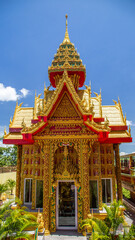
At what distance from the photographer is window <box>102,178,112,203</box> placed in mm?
10797

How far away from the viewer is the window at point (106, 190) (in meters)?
10.8

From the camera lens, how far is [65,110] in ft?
33.8

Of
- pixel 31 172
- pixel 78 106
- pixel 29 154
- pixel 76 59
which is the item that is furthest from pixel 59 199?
pixel 76 59

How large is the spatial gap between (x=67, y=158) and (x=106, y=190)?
3516 mm

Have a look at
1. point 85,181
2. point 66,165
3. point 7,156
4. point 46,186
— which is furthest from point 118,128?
point 7,156

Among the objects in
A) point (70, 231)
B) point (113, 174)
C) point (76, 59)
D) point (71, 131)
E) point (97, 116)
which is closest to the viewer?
point (70, 231)

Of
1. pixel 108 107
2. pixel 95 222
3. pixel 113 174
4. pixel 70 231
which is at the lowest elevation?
pixel 70 231

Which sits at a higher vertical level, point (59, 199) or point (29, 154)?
point (29, 154)

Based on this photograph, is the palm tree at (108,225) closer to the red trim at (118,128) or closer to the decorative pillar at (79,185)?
the decorative pillar at (79,185)

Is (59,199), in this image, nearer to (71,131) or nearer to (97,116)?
(71,131)

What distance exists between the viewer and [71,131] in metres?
9.92

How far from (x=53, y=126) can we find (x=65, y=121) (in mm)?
787

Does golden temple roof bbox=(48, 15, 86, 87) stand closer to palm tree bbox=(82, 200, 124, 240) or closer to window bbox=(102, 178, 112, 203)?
window bbox=(102, 178, 112, 203)

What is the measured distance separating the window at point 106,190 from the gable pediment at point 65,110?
4568 mm
